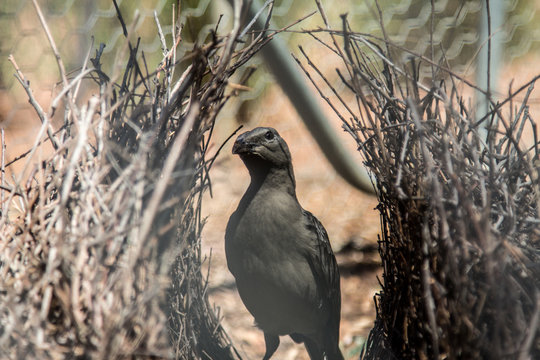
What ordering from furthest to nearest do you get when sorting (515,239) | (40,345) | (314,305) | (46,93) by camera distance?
1. (46,93)
2. (314,305)
3. (515,239)
4. (40,345)

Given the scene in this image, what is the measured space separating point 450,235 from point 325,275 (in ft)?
3.25

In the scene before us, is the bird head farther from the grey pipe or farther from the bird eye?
the grey pipe

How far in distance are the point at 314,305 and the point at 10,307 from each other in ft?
4.67

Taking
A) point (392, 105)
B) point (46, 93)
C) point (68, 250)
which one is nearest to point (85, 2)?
point (46, 93)

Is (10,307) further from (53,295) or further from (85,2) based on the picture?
(85,2)

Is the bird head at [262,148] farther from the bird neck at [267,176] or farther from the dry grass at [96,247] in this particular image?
the dry grass at [96,247]

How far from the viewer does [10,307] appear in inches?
51.3

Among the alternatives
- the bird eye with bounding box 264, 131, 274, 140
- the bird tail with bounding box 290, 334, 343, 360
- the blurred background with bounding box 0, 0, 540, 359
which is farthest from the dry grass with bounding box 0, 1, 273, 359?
the blurred background with bounding box 0, 0, 540, 359

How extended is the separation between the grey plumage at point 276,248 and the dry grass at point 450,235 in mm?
439

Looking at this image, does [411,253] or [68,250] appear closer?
[68,250]

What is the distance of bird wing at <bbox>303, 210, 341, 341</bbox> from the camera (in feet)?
8.12

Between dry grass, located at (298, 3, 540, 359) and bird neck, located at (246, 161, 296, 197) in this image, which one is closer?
dry grass, located at (298, 3, 540, 359)

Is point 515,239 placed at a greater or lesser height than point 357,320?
greater

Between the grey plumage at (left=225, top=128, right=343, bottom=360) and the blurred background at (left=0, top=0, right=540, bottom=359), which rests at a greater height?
the blurred background at (left=0, top=0, right=540, bottom=359)
